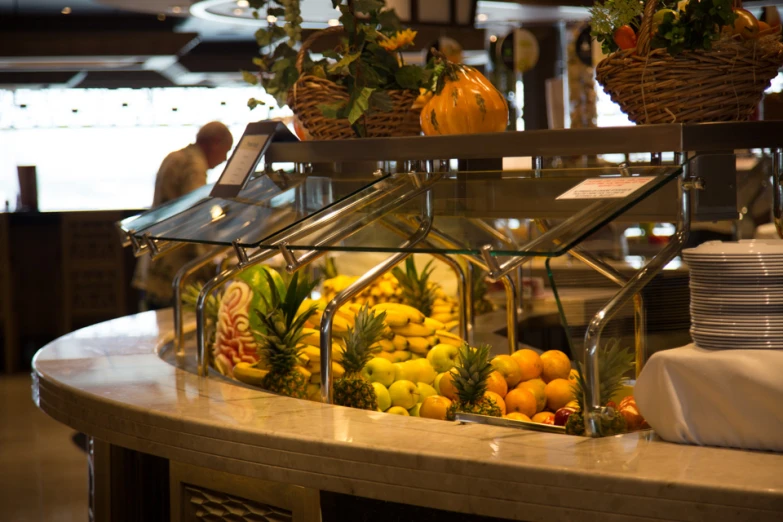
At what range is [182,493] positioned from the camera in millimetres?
1945

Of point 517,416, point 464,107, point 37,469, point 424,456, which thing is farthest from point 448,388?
point 37,469

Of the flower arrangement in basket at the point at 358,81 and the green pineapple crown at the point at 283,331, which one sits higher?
the flower arrangement in basket at the point at 358,81

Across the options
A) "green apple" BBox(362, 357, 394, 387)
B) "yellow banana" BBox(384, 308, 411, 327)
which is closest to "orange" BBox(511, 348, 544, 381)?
"green apple" BBox(362, 357, 394, 387)

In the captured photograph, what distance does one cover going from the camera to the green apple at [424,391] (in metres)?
2.00

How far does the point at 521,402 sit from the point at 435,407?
0.60 ft

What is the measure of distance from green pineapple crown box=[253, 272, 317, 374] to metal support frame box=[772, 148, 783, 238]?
1058 mm

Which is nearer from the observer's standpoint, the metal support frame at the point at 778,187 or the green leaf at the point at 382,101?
the metal support frame at the point at 778,187

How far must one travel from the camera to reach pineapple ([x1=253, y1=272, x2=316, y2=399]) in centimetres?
209

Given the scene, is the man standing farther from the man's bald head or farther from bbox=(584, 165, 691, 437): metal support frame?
bbox=(584, 165, 691, 437): metal support frame

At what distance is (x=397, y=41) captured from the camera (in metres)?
2.36

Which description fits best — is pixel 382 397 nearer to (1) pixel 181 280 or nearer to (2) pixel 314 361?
(2) pixel 314 361

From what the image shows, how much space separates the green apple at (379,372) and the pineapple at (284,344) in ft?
0.55

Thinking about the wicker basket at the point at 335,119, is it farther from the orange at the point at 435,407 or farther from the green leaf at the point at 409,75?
the orange at the point at 435,407

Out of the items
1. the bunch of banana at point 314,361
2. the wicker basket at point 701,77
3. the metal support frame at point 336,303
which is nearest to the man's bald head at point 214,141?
the bunch of banana at point 314,361
